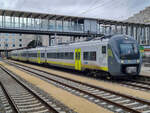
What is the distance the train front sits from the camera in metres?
13.4

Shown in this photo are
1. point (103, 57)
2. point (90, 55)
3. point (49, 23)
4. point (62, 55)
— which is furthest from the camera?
point (49, 23)

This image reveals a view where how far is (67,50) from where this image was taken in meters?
21.2

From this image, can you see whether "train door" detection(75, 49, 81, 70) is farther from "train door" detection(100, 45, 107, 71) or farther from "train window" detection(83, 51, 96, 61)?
"train door" detection(100, 45, 107, 71)

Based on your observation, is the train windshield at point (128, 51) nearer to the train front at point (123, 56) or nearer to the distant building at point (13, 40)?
the train front at point (123, 56)

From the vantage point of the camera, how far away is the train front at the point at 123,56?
13.4 meters

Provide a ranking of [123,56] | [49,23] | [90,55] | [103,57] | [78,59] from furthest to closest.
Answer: [49,23], [78,59], [90,55], [103,57], [123,56]

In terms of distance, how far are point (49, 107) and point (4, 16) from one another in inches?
1569

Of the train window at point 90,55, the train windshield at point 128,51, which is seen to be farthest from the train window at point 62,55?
the train windshield at point 128,51

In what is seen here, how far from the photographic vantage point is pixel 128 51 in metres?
13.8

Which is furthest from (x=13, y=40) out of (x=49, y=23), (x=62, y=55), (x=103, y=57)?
(x=103, y=57)

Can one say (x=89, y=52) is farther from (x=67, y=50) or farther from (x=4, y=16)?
(x=4, y=16)

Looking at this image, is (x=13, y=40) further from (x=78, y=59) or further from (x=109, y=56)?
(x=109, y=56)

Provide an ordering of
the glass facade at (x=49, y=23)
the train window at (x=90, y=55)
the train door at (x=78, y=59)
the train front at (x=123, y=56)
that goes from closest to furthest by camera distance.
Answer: the train front at (x=123, y=56)
the train window at (x=90, y=55)
the train door at (x=78, y=59)
the glass facade at (x=49, y=23)

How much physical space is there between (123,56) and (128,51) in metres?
0.62
